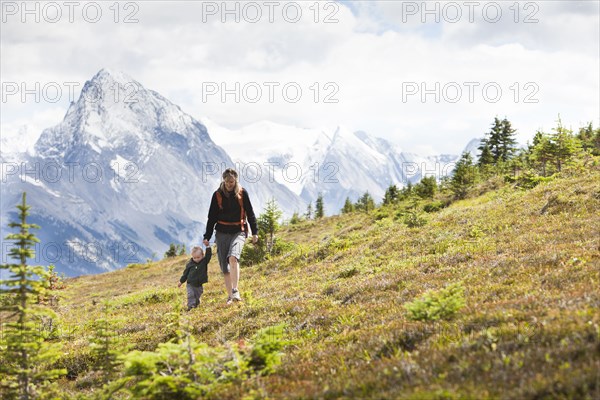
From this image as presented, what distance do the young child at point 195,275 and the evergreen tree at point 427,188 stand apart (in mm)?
33607

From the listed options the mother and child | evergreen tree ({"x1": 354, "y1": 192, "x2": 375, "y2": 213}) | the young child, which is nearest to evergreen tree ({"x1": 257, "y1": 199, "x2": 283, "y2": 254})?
the young child

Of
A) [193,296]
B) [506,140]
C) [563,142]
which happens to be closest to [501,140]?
[506,140]

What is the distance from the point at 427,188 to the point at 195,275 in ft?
113

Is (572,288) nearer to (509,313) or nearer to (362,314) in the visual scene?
(509,313)

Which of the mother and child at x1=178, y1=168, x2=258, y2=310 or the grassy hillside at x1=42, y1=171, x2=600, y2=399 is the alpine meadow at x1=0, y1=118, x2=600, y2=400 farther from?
the mother and child at x1=178, y1=168, x2=258, y2=310

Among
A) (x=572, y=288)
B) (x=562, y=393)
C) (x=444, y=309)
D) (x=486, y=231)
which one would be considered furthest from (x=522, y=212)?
(x=562, y=393)

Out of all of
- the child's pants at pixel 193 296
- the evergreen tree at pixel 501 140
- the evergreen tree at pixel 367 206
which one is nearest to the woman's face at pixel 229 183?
the child's pants at pixel 193 296

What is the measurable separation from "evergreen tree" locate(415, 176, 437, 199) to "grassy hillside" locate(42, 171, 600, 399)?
25.6 metres

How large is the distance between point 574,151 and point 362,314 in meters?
27.3

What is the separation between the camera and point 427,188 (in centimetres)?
4516

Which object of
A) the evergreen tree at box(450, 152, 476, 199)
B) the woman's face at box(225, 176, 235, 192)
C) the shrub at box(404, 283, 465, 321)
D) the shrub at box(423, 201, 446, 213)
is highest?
the evergreen tree at box(450, 152, 476, 199)

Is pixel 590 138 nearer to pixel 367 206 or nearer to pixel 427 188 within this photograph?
pixel 427 188

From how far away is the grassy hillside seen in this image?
5145 millimetres

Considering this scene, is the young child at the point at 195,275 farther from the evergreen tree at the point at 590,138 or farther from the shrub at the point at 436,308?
the evergreen tree at the point at 590,138
